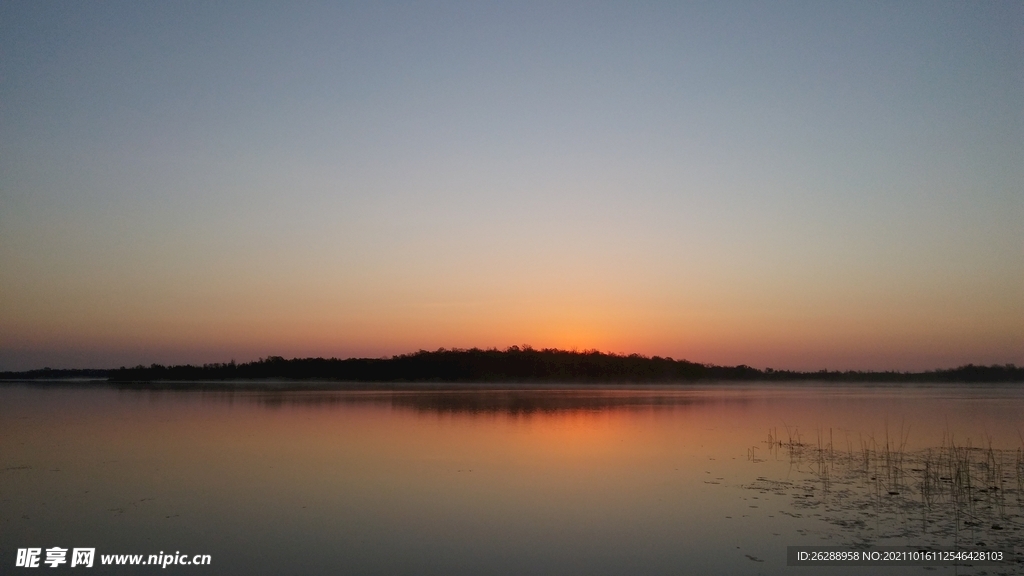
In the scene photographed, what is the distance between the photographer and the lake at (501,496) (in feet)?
23.4

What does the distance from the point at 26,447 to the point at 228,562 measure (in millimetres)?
10734

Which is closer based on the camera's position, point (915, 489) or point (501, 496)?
point (501, 496)

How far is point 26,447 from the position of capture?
14531 mm

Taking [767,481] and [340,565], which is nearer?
[340,565]

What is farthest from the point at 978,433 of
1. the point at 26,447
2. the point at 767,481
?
the point at 26,447

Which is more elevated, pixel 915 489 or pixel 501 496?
pixel 915 489

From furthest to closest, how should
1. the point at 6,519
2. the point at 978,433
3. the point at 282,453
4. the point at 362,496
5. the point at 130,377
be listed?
the point at 130,377, the point at 978,433, the point at 282,453, the point at 362,496, the point at 6,519

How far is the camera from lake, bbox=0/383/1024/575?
7.13 meters

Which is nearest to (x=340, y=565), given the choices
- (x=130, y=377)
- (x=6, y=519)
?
(x=6, y=519)

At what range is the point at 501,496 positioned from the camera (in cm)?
995

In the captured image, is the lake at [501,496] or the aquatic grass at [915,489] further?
the aquatic grass at [915,489]

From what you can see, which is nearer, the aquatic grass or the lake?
the lake

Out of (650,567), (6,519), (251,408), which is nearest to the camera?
(650,567)

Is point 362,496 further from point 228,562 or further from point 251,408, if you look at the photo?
point 251,408
